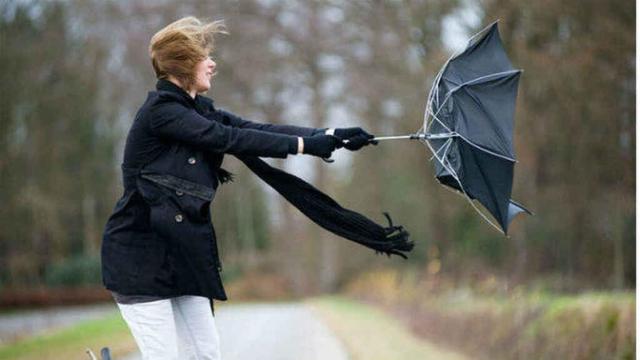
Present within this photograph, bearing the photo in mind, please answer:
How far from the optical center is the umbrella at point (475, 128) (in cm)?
499

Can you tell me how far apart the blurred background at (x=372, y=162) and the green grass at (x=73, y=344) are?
12.9ft

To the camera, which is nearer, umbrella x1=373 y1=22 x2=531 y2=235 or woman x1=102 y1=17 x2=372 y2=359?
woman x1=102 y1=17 x2=372 y2=359

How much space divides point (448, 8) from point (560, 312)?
33.0 ft

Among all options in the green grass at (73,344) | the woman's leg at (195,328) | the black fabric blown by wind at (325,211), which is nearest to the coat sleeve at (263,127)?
the black fabric blown by wind at (325,211)

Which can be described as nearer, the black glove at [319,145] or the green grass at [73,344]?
the black glove at [319,145]

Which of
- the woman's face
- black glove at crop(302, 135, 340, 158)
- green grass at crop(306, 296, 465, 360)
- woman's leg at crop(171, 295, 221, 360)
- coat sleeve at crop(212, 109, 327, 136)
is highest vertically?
the woman's face

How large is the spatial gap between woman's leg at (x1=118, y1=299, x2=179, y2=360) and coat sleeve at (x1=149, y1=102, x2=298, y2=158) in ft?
2.16

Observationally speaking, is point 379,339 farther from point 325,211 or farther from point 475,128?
point 325,211

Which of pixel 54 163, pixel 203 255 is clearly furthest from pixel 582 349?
pixel 54 163

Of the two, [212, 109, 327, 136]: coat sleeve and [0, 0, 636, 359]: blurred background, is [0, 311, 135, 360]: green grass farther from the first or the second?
[212, 109, 327, 136]: coat sleeve

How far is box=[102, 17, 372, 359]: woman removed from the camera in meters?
4.30

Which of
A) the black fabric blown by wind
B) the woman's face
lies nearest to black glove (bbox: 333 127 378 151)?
the black fabric blown by wind

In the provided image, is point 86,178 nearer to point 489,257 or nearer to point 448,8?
point 489,257

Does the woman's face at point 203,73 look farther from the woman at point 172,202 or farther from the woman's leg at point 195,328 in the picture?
the woman's leg at point 195,328
